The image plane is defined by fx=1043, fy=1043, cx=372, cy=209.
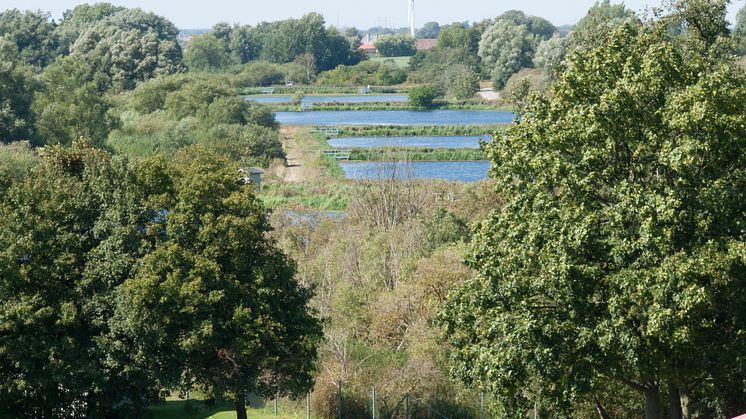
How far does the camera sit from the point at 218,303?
24562 mm

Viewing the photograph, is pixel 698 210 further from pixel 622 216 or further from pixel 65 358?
pixel 65 358

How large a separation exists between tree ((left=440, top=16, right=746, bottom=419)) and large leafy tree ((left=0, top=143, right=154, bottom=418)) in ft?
29.4

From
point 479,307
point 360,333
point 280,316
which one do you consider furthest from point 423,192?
point 479,307

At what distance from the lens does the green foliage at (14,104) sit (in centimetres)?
6519

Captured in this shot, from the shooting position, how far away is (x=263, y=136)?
7681cm

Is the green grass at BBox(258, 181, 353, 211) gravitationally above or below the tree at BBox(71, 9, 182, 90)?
below

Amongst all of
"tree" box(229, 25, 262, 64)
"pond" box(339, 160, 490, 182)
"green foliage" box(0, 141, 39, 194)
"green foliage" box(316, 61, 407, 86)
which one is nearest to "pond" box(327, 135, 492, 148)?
"pond" box(339, 160, 490, 182)

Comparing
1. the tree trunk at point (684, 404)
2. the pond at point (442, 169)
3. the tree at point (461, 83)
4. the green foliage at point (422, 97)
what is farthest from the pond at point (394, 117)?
the tree trunk at point (684, 404)

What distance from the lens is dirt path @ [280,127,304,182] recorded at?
7356 cm

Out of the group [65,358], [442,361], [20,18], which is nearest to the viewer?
[65,358]

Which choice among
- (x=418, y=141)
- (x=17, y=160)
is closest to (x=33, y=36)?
(x=418, y=141)

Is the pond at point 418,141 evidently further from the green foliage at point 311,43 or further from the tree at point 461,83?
the green foliage at point 311,43

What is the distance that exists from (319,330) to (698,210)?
11.1 meters

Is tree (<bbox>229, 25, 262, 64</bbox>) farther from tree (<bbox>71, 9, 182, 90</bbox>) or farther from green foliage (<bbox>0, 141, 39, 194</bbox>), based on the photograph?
green foliage (<bbox>0, 141, 39, 194</bbox>)
